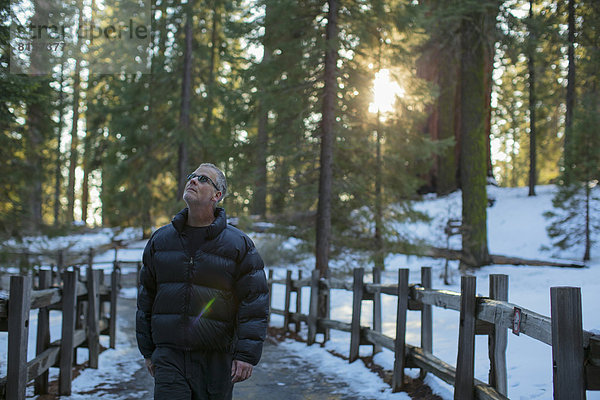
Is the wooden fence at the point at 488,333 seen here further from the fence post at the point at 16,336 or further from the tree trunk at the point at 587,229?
the tree trunk at the point at 587,229

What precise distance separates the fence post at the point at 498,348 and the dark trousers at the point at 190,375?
2476mm

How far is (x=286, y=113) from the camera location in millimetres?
14055

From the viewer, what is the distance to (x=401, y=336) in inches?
269

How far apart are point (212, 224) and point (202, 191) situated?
24 centimetres

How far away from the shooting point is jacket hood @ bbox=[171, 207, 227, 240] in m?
3.56

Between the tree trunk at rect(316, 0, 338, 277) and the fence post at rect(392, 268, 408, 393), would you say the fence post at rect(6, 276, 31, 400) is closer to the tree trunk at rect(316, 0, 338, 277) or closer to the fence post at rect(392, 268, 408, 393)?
the fence post at rect(392, 268, 408, 393)

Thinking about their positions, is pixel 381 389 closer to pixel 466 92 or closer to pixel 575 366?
pixel 575 366

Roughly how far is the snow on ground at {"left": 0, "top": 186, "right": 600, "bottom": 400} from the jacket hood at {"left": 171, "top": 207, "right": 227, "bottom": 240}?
7.67 ft

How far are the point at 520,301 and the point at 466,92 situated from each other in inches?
345

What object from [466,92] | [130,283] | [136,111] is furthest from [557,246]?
[136,111]

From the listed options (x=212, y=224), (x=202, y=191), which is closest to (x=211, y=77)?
(x=202, y=191)

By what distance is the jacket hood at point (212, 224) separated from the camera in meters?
3.56

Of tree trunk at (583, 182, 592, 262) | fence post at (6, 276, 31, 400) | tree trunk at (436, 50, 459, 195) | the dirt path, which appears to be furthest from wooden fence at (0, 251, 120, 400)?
tree trunk at (436, 50, 459, 195)

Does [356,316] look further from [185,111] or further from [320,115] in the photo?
[185,111]
